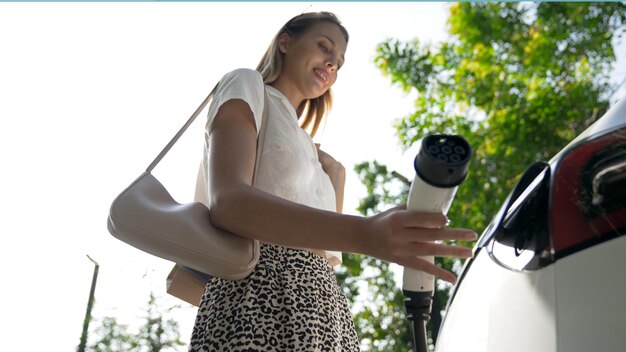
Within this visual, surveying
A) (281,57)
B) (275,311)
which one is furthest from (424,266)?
(281,57)

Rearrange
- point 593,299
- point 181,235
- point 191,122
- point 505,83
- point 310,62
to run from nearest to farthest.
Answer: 1. point 593,299
2. point 181,235
3. point 191,122
4. point 310,62
5. point 505,83

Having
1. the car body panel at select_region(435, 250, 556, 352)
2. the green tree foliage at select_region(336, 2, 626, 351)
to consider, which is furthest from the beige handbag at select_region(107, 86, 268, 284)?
the green tree foliage at select_region(336, 2, 626, 351)

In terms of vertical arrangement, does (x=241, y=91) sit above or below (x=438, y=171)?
above

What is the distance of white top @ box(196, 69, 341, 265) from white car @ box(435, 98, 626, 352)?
0.48m

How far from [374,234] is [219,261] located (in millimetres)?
405

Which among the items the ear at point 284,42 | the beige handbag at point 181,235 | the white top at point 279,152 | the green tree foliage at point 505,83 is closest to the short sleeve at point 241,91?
the white top at point 279,152

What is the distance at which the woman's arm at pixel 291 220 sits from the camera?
1.15m

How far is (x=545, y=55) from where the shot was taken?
12195 mm

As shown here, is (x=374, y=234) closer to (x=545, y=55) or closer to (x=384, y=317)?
(x=545, y=55)

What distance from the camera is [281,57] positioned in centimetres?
219

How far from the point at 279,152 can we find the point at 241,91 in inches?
7.2

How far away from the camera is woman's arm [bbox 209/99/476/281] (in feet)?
3.78

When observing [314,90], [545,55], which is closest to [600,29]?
[545,55]

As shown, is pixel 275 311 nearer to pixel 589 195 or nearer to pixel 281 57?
pixel 589 195
